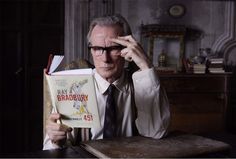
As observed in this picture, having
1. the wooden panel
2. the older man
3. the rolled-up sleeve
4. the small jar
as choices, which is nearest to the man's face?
the older man

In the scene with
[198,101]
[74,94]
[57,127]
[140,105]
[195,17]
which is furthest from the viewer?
[195,17]

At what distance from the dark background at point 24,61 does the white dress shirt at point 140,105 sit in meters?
3.18

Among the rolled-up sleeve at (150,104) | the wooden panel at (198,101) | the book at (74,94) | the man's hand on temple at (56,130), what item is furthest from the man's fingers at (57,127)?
the wooden panel at (198,101)

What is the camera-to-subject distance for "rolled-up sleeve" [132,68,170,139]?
1394 mm

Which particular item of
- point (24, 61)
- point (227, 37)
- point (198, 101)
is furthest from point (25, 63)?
point (227, 37)

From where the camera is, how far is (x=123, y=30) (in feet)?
5.16

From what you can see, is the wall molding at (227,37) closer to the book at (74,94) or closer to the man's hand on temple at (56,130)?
the man's hand on temple at (56,130)

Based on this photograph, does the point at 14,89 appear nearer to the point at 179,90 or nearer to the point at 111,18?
the point at 179,90

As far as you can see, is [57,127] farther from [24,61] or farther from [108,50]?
[24,61]

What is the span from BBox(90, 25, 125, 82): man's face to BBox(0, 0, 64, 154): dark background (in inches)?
125

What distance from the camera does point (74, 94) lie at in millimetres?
1050

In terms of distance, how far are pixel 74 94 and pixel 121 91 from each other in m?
0.56

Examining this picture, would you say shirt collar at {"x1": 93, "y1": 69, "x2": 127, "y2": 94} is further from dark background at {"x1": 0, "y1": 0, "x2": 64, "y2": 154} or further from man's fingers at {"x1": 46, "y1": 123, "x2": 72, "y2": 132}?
dark background at {"x1": 0, "y1": 0, "x2": 64, "y2": 154}

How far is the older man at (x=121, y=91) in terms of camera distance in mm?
1374
